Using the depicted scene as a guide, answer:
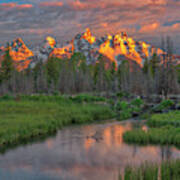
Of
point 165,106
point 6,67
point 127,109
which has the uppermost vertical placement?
point 6,67

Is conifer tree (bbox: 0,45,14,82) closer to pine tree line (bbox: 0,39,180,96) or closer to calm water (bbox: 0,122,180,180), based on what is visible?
pine tree line (bbox: 0,39,180,96)

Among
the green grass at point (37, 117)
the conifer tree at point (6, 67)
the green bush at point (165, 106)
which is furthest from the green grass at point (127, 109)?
the conifer tree at point (6, 67)

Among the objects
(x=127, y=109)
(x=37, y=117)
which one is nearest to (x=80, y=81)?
(x=127, y=109)

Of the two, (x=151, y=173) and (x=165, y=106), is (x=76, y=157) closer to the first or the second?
(x=151, y=173)

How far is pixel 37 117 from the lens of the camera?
3316 cm

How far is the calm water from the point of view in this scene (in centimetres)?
1692

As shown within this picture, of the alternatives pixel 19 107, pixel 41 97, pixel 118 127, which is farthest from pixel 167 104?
pixel 19 107

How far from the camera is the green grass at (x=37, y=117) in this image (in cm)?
2534

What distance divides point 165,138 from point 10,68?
6369 cm

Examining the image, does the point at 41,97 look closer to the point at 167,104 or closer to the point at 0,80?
the point at 167,104

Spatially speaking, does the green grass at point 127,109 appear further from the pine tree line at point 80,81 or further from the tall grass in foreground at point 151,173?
the tall grass in foreground at point 151,173

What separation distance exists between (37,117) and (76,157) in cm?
1365

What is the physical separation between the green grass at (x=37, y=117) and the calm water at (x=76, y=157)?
2.17 metres

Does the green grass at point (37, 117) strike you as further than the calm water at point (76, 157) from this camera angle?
Yes
